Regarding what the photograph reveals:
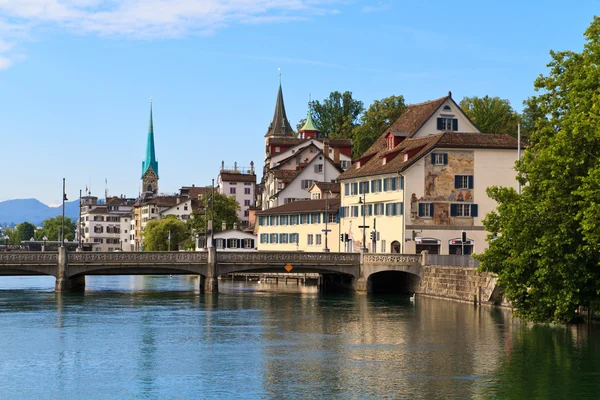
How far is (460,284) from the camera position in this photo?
73500 millimetres

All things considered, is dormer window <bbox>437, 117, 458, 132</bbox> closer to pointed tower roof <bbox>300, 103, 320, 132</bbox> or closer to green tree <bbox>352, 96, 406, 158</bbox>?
green tree <bbox>352, 96, 406, 158</bbox>

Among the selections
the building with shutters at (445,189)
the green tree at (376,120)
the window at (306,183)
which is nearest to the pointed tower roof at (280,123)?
the green tree at (376,120)

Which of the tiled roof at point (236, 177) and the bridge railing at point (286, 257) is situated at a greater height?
the tiled roof at point (236, 177)

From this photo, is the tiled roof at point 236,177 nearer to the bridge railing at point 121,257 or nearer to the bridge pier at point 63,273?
the bridge pier at point 63,273

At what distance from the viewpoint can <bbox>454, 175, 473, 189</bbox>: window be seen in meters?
85.3

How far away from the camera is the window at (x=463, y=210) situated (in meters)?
85.3

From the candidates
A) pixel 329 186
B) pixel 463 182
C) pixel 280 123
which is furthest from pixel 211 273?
pixel 280 123

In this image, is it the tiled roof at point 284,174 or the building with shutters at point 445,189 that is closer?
the building with shutters at point 445,189

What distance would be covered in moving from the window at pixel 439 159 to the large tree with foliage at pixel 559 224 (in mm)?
30657

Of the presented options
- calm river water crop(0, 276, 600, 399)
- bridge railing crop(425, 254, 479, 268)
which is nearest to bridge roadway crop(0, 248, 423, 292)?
bridge railing crop(425, 254, 479, 268)

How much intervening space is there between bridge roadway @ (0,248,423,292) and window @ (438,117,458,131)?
16.7 meters

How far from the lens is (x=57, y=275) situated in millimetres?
80500

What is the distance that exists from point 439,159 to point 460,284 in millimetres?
15059

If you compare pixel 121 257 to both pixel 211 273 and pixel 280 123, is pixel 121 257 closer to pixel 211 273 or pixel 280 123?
pixel 211 273
